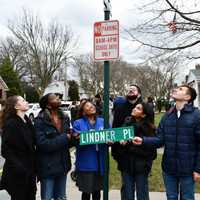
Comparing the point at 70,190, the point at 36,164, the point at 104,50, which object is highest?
the point at 104,50

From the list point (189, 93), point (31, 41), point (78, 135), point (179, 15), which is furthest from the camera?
point (31, 41)

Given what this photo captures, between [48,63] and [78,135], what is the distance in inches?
2020

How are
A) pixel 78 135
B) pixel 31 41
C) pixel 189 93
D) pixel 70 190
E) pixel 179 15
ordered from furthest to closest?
pixel 31 41, pixel 179 15, pixel 70 190, pixel 78 135, pixel 189 93

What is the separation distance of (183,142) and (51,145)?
5.40 feet

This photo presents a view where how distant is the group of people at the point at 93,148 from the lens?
4809 millimetres

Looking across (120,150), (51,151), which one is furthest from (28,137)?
(120,150)

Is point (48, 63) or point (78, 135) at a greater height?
point (48, 63)

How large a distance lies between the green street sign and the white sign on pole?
2.99ft

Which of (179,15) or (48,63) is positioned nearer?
(179,15)

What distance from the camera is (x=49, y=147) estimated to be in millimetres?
5117

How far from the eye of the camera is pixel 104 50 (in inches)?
199

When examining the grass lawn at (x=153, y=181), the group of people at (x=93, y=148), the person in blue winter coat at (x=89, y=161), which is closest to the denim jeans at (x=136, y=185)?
the group of people at (x=93, y=148)

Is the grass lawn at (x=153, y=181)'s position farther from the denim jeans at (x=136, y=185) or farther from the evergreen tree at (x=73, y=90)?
the evergreen tree at (x=73, y=90)

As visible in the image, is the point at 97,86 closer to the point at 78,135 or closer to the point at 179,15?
the point at 179,15
